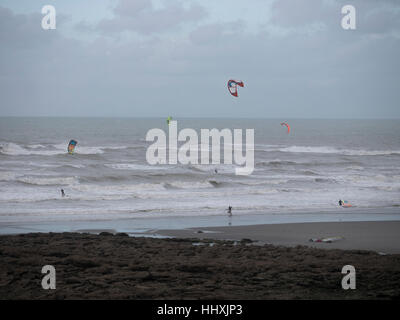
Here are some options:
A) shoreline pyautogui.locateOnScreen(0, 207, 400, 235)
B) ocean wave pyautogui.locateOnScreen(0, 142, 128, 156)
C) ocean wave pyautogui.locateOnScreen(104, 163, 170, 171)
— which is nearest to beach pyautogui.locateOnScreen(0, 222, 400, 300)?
shoreline pyautogui.locateOnScreen(0, 207, 400, 235)

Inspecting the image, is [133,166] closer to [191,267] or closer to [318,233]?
[318,233]

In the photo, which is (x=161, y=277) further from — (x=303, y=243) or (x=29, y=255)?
(x=303, y=243)

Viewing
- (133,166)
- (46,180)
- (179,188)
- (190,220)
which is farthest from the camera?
(133,166)

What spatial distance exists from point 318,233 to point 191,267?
235 inches

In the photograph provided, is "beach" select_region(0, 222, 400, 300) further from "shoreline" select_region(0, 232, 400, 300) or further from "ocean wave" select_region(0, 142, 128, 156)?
"ocean wave" select_region(0, 142, 128, 156)

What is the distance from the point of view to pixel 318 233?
13.3 metres

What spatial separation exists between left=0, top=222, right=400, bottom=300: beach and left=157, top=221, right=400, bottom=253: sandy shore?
0.08 metres

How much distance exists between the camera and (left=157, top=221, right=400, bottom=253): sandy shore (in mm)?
11766

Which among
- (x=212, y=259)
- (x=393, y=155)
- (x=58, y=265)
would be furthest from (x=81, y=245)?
(x=393, y=155)

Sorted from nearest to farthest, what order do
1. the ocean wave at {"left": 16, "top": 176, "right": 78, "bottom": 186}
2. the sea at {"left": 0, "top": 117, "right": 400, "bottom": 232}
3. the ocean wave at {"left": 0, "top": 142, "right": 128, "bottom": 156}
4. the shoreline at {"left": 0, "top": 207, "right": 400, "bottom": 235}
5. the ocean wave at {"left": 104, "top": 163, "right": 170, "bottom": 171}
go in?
1. the shoreline at {"left": 0, "top": 207, "right": 400, "bottom": 235}
2. the sea at {"left": 0, "top": 117, "right": 400, "bottom": 232}
3. the ocean wave at {"left": 16, "top": 176, "right": 78, "bottom": 186}
4. the ocean wave at {"left": 104, "top": 163, "right": 170, "bottom": 171}
5. the ocean wave at {"left": 0, "top": 142, "right": 128, "bottom": 156}

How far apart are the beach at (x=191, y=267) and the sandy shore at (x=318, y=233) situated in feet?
0.25

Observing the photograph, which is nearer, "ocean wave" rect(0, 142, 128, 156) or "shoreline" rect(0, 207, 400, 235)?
"shoreline" rect(0, 207, 400, 235)

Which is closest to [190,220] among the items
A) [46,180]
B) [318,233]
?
[318,233]

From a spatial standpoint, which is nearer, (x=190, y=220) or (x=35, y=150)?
(x=190, y=220)
